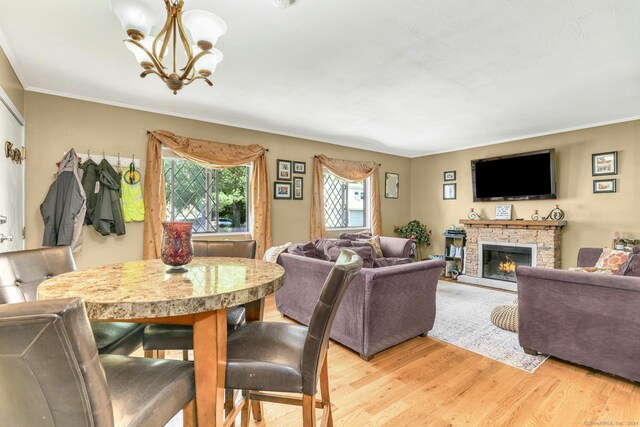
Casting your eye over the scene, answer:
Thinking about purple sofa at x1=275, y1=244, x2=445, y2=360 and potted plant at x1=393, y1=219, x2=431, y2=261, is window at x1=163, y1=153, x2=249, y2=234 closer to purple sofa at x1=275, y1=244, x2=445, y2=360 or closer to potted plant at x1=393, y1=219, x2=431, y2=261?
purple sofa at x1=275, y1=244, x2=445, y2=360

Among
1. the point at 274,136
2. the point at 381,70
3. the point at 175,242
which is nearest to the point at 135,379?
the point at 175,242

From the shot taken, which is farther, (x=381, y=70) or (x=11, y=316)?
(x=381, y=70)

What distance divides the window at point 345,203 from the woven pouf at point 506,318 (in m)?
3.02

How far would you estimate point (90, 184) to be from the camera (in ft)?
11.1

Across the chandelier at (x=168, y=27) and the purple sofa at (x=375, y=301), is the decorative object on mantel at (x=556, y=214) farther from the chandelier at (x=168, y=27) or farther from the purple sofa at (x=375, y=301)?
the chandelier at (x=168, y=27)

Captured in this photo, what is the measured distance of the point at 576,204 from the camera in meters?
4.62

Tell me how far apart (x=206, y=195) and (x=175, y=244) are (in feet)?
10.8

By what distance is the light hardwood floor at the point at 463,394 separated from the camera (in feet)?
5.98

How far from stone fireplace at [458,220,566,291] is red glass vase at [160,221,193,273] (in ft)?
16.7

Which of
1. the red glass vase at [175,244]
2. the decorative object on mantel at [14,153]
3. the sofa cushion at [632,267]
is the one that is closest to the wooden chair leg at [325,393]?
the red glass vase at [175,244]

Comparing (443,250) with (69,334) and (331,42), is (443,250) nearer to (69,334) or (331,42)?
(331,42)

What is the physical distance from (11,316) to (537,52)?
3261 mm

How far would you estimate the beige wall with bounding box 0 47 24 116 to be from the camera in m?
2.41

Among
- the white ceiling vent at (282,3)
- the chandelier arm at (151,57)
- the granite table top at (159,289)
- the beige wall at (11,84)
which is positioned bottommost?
the granite table top at (159,289)
